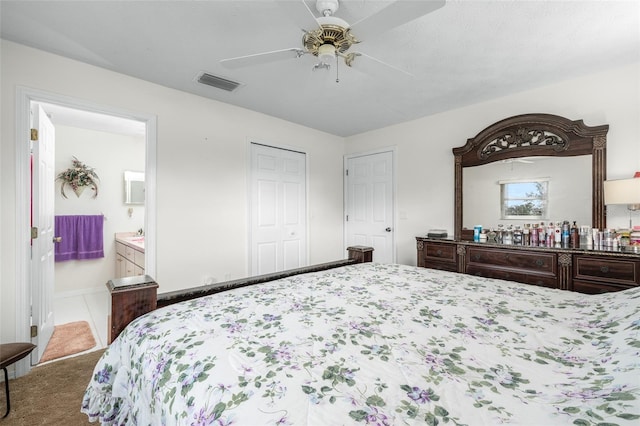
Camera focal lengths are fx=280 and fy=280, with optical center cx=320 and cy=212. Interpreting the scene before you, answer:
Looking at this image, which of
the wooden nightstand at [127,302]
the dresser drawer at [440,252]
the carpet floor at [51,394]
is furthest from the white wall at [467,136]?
the carpet floor at [51,394]

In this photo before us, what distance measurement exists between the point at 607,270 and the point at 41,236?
480cm

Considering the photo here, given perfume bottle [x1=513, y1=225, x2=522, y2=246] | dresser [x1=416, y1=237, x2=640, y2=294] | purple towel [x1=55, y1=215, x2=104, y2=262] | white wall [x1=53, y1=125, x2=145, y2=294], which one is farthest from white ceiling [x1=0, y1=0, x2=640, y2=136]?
purple towel [x1=55, y1=215, x2=104, y2=262]

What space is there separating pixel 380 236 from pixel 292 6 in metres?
3.44

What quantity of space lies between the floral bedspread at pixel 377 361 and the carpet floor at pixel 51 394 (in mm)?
926

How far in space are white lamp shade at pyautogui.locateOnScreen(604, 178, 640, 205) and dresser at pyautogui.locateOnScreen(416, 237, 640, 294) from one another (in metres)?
0.42

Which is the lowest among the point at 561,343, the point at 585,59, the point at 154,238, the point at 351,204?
the point at 561,343

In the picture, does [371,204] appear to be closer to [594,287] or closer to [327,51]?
[594,287]

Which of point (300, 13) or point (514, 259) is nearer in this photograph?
point (300, 13)

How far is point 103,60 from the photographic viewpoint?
2412mm

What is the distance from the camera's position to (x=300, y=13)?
1.44 metres

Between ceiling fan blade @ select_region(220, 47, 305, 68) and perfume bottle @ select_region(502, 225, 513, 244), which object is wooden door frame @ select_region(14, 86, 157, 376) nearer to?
ceiling fan blade @ select_region(220, 47, 305, 68)

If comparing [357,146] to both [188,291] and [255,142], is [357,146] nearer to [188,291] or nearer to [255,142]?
[255,142]

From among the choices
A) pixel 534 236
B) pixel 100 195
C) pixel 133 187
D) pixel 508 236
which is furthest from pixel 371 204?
pixel 100 195

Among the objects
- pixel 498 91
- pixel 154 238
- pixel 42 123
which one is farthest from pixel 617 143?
pixel 42 123
